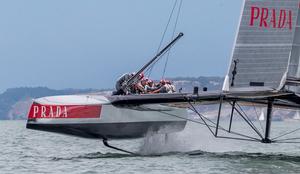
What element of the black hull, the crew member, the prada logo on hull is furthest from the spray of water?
the prada logo on hull

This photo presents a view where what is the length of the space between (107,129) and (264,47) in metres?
3.76

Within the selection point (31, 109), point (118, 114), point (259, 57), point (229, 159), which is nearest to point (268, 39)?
point (259, 57)

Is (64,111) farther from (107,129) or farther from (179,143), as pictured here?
(179,143)

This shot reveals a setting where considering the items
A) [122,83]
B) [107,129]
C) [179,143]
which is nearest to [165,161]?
[107,129]

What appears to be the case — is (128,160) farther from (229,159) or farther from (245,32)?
(245,32)

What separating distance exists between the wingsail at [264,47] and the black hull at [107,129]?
2.97 metres

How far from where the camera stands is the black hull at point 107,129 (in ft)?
53.8

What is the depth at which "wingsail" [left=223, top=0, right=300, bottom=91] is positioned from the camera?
14.9m

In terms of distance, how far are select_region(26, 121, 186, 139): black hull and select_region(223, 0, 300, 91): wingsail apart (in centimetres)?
297

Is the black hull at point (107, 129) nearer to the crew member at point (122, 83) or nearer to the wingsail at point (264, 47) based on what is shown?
the crew member at point (122, 83)

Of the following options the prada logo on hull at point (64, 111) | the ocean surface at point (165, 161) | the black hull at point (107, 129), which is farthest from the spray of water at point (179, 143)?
the prada logo on hull at point (64, 111)

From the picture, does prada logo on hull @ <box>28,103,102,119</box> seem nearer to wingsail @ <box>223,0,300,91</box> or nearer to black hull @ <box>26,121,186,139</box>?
black hull @ <box>26,121,186,139</box>

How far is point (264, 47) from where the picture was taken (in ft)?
49.2

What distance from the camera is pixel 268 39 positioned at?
15.0 meters
